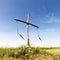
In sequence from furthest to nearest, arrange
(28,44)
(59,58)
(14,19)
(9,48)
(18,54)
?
(14,19)
(28,44)
(9,48)
(18,54)
(59,58)

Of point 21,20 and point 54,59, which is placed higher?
point 21,20

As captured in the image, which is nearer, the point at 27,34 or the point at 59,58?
the point at 59,58

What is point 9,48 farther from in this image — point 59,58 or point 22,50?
point 59,58

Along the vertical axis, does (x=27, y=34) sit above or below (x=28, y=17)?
below

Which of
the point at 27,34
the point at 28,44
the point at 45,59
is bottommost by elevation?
the point at 45,59

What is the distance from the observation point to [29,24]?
61.1 ft

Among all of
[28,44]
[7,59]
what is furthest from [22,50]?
[7,59]

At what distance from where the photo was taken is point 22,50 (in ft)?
44.7

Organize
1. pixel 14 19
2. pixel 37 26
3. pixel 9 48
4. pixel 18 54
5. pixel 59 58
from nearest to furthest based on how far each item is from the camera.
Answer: pixel 59 58 → pixel 18 54 → pixel 9 48 → pixel 14 19 → pixel 37 26

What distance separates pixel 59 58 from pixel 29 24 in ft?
35.2

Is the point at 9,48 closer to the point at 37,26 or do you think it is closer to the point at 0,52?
the point at 0,52

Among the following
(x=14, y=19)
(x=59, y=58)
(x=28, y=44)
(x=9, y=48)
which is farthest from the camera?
(x=14, y=19)

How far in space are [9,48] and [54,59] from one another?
7336mm

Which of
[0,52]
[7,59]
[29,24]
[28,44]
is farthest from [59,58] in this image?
[29,24]
